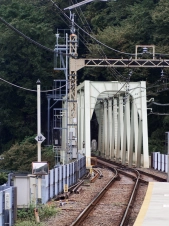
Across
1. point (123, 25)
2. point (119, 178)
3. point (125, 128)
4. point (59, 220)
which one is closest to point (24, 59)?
point (123, 25)

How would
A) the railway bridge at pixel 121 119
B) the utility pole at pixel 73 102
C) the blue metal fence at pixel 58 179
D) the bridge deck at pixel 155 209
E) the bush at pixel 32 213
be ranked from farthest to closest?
1. the railway bridge at pixel 121 119
2. the utility pole at pixel 73 102
3. the blue metal fence at pixel 58 179
4. the bush at pixel 32 213
5. the bridge deck at pixel 155 209

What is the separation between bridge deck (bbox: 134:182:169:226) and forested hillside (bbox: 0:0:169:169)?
2792 centimetres

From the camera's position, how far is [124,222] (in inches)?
526

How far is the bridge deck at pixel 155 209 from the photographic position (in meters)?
11.6

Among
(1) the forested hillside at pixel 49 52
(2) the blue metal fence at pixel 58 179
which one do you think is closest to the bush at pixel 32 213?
(2) the blue metal fence at pixel 58 179

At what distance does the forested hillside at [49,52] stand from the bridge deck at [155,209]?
2792 cm

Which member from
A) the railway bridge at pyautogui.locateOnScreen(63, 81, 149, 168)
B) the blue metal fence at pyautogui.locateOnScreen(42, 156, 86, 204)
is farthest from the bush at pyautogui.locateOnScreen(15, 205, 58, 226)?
the railway bridge at pyautogui.locateOnScreen(63, 81, 149, 168)

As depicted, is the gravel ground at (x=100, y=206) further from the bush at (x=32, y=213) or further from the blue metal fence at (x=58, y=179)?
the blue metal fence at (x=58, y=179)

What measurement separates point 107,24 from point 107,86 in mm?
20976

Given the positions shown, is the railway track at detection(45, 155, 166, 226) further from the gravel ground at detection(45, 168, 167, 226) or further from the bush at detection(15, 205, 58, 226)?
the bush at detection(15, 205, 58, 226)

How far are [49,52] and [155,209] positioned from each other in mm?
40419

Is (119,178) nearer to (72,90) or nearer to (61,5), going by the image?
(72,90)

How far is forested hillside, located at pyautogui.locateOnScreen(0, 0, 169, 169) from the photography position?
153ft

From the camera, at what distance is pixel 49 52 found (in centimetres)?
5269
